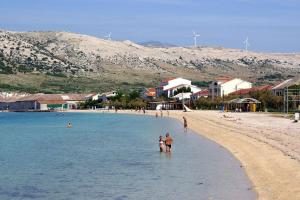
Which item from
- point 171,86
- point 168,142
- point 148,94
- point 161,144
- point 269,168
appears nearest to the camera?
point 269,168

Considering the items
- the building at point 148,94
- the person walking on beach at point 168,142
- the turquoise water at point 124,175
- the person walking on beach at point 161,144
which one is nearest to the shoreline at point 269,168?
the turquoise water at point 124,175

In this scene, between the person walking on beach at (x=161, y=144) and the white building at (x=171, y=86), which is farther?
the white building at (x=171, y=86)

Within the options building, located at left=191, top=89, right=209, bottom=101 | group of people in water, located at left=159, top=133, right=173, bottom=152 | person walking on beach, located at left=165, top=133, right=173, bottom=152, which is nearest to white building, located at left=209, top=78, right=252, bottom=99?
building, located at left=191, top=89, right=209, bottom=101

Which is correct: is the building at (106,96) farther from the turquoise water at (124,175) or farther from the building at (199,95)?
the turquoise water at (124,175)

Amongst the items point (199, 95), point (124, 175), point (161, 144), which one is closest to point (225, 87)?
point (199, 95)

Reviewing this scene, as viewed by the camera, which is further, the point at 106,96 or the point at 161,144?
the point at 106,96

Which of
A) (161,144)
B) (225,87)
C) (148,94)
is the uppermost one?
(225,87)

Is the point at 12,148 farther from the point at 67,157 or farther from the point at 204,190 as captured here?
the point at 204,190

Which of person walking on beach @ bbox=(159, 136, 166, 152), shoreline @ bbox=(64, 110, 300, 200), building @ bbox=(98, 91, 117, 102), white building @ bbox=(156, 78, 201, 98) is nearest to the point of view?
shoreline @ bbox=(64, 110, 300, 200)

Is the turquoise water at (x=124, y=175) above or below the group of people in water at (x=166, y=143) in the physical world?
below

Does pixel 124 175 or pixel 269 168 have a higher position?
pixel 269 168

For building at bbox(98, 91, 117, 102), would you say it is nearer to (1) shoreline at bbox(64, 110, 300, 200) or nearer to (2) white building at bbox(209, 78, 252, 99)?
(2) white building at bbox(209, 78, 252, 99)


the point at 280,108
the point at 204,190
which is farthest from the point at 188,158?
the point at 280,108

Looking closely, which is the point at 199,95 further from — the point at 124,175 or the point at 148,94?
the point at 124,175
